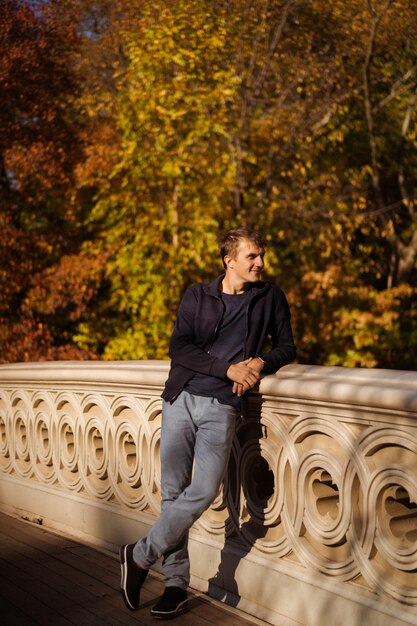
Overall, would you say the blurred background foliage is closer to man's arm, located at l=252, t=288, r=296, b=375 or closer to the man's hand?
man's arm, located at l=252, t=288, r=296, b=375

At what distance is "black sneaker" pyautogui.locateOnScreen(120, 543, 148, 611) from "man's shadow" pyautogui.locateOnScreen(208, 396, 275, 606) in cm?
47

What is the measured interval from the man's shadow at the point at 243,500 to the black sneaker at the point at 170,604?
0.32m

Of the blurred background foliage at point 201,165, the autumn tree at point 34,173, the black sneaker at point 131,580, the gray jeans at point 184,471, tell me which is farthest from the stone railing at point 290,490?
the autumn tree at point 34,173

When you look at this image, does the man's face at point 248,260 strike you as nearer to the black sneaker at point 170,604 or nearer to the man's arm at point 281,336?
the man's arm at point 281,336

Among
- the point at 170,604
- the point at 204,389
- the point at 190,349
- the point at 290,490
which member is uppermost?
the point at 190,349

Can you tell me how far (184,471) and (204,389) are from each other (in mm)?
444

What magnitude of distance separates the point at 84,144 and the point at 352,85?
5010 millimetres

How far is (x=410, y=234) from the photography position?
59.0 feet

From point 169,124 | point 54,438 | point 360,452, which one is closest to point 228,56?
point 169,124

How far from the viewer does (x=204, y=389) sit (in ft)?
14.2

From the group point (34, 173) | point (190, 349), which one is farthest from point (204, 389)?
point (34, 173)

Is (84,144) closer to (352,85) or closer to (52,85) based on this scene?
(52,85)

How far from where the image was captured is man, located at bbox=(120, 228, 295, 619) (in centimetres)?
427

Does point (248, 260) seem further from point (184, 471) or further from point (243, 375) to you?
point (184, 471)
